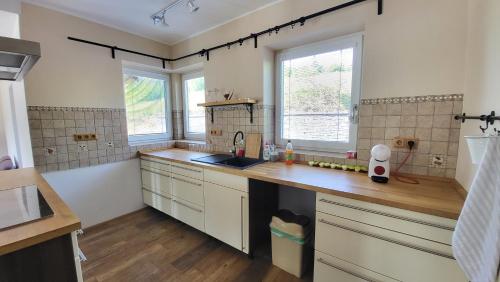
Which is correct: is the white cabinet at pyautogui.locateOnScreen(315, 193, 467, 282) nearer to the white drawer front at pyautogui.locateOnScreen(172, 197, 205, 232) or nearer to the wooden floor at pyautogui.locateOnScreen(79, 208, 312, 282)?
the wooden floor at pyautogui.locateOnScreen(79, 208, 312, 282)

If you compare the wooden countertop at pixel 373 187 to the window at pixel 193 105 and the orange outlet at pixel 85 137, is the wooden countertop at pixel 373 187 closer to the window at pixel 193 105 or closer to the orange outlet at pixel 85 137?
the window at pixel 193 105

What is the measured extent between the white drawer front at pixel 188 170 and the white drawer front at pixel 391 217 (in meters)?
1.20

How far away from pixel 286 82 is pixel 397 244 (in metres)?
1.71

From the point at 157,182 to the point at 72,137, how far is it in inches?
40.2

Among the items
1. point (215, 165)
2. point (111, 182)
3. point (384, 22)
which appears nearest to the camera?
point (384, 22)

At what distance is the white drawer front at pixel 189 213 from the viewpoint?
7.16 ft

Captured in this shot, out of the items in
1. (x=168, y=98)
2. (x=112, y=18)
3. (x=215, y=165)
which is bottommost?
(x=215, y=165)

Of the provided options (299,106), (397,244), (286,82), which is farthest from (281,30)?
(397,244)

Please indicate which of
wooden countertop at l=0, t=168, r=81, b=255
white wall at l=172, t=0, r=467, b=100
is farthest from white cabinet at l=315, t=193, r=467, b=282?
wooden countertop at l=0, t=168, r=81, b=255

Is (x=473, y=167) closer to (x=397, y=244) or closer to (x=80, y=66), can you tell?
(x=397, y=244)

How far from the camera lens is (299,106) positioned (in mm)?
2236

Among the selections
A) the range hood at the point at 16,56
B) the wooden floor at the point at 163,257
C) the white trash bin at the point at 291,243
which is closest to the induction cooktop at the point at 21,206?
the range hood at the point at 16,56

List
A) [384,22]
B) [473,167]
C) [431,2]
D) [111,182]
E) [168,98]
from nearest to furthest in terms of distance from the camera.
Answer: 1. [473,167]
2. [431,2]
3. [384,22]
4. [111,182]
5. [168,98]

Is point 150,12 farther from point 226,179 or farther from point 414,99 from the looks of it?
point 414,99
